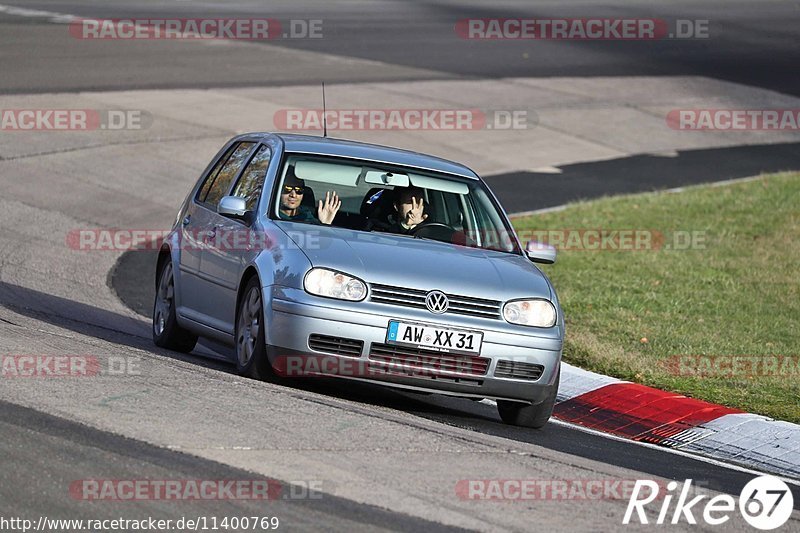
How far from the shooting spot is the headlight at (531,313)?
329 inches

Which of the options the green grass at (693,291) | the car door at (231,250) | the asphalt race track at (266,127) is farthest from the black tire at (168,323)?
the green grass at (693,291)

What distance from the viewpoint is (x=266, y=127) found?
22.3 m

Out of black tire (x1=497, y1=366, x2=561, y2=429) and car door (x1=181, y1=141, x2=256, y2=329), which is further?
car door (x1=181, y1=141, x2=256, y2=329)

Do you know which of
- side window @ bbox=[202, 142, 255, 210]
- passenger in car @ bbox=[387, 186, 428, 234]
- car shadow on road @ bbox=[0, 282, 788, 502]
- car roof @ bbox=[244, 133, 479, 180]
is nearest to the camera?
car shadow on road @ bbox=[0, 282, 788, 502]

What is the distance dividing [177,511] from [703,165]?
19174 mm

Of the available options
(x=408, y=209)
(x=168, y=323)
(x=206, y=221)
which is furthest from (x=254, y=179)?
(x=168, y=323)

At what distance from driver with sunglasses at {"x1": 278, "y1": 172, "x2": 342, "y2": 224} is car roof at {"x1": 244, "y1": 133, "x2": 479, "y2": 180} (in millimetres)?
292

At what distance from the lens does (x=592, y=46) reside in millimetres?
35844

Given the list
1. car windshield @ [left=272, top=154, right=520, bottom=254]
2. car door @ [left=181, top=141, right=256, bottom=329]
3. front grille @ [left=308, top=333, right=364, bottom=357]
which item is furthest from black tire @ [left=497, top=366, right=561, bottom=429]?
car door @ [left=181, top=141, right=256, bottom=329]

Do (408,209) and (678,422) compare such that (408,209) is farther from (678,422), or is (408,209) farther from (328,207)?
(678,422)

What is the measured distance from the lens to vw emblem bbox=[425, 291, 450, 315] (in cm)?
812

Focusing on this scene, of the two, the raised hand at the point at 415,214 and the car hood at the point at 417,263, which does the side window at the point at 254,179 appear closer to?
the car hood at the point at 417,263

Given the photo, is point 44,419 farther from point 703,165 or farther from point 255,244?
point 703,165

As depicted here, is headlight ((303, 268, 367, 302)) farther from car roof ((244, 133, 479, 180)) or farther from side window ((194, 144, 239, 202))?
side window ((194, 144, 239, 202))
